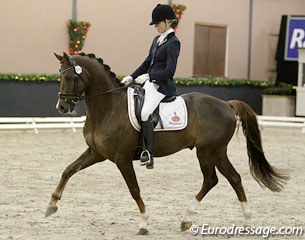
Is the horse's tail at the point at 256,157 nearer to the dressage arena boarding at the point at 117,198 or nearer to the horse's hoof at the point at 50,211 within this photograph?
the dressage arena boarding at the point at 117,198

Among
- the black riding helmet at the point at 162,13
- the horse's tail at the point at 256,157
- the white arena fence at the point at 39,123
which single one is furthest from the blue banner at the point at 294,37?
the black riding helmet at the point at 162,13

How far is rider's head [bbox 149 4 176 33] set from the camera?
295 inches

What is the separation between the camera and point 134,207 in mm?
8375

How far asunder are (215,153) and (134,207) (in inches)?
48.4

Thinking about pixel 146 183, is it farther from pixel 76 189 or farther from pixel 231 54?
pixel 231 54

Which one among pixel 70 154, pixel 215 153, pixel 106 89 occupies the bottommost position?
pixel 70 154

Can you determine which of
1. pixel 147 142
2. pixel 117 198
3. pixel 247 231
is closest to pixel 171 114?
pixel 147 142

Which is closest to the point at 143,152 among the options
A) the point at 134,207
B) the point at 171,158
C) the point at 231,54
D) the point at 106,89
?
the point at 106,89

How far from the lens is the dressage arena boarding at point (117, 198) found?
7168 millimetres

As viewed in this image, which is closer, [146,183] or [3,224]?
[3,224]

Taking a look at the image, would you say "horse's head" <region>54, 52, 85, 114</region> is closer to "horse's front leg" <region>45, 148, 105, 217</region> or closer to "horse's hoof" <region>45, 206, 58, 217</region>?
"horse's front leg" <region>45, 148, 105, 217</region>

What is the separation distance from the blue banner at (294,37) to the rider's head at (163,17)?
684 inches

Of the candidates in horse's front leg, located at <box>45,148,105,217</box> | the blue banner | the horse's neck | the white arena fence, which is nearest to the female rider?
the horse's neck

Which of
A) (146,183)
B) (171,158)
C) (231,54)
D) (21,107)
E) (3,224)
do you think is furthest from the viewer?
(231,54)
